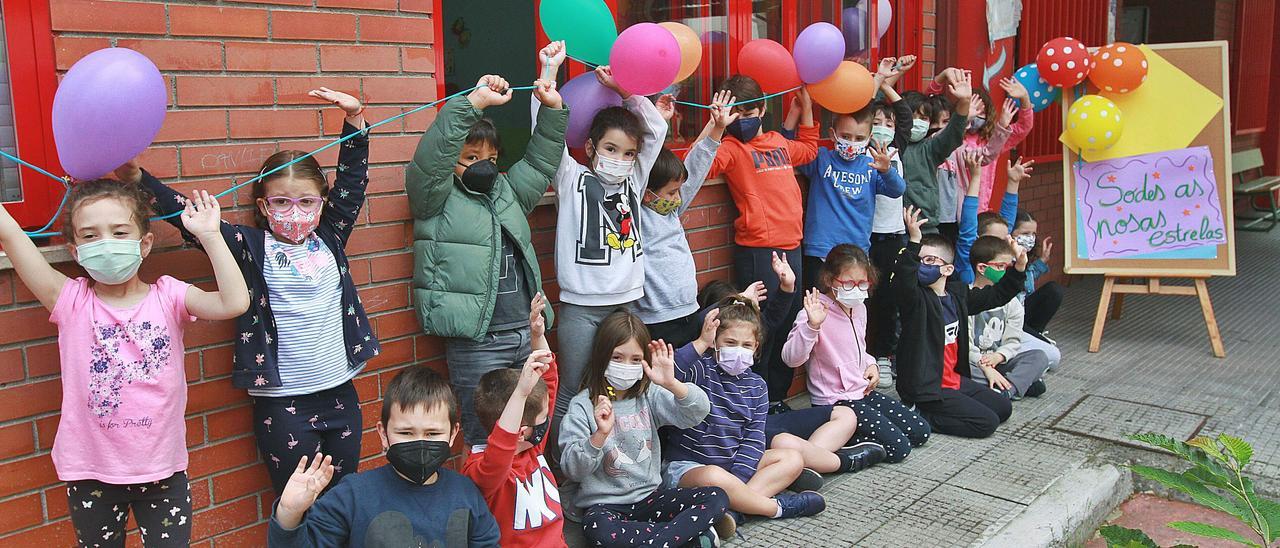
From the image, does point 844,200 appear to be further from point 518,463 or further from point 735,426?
point 518,463

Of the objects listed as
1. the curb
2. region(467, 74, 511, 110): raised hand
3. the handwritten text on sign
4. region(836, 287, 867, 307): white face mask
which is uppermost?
region(467, 74, 511, 110): raised hand

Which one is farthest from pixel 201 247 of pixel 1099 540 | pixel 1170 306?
pixel 1170 306

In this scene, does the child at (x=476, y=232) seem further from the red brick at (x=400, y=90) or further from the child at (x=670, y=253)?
the child at (x=670, y=253)

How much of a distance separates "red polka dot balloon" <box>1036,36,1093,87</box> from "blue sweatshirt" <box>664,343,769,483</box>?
3.41 meters

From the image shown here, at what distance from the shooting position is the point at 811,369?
198 inches

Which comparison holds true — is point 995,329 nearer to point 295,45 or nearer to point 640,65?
point 640,65

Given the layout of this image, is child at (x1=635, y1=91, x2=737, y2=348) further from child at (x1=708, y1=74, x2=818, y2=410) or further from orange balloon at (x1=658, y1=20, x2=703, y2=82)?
child at (x1=708, y1=74, x2=818, y2=410)

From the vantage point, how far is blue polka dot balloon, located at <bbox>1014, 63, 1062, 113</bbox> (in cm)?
672

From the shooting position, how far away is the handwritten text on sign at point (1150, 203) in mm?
6703

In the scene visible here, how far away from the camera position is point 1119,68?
6.48m

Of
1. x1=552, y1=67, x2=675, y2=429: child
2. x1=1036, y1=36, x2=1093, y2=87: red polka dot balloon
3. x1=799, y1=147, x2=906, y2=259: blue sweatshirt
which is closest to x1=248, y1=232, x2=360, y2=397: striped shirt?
x1=552, y1=67, x2=675, y2=429: child

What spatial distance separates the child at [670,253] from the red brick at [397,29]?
1.19m

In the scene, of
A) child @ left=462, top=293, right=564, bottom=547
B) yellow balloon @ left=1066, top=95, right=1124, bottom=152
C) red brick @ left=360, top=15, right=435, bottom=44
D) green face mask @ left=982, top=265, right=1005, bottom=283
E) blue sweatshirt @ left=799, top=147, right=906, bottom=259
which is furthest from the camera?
yellow balloon @ left=1066, top=95, right=1124, bottom=152

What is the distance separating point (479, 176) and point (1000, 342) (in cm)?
359
